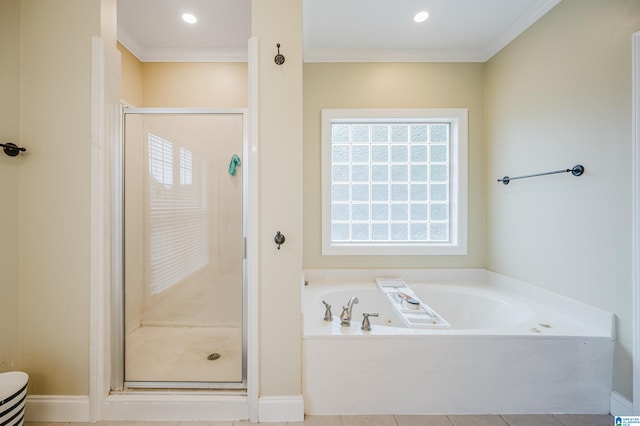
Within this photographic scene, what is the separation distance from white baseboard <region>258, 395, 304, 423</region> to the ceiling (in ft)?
8.05

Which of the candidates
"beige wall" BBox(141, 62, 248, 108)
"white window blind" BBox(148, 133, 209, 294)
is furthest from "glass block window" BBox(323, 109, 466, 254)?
"white window blind" BBox(148, 133, 209, 294)

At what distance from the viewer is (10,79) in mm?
→ 1486

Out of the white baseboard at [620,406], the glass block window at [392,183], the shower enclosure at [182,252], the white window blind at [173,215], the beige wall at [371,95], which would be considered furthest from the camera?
the glass block window at [392,183]

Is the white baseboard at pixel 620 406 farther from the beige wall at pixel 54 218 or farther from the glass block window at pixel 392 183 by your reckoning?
the beige wall at pixel 54 218

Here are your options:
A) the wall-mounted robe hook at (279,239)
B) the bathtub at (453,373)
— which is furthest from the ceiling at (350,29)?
the bathtub at (453,373)

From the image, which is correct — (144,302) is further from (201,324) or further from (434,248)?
(434,248)

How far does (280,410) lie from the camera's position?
1.50 meters

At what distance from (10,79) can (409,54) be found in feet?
8.87

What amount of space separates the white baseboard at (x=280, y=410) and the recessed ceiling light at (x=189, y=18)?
262 cm

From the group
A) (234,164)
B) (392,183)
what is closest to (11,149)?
(234,164)

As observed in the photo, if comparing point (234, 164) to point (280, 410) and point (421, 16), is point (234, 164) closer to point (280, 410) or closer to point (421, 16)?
point (280, 410)

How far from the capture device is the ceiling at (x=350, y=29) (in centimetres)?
192

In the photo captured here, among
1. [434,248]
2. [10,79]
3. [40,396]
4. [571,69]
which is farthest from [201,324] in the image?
[571,69]

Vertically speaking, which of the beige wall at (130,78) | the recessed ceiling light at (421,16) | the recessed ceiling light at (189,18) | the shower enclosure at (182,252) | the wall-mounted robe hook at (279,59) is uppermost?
the recessed ceiling light at (189,18)
